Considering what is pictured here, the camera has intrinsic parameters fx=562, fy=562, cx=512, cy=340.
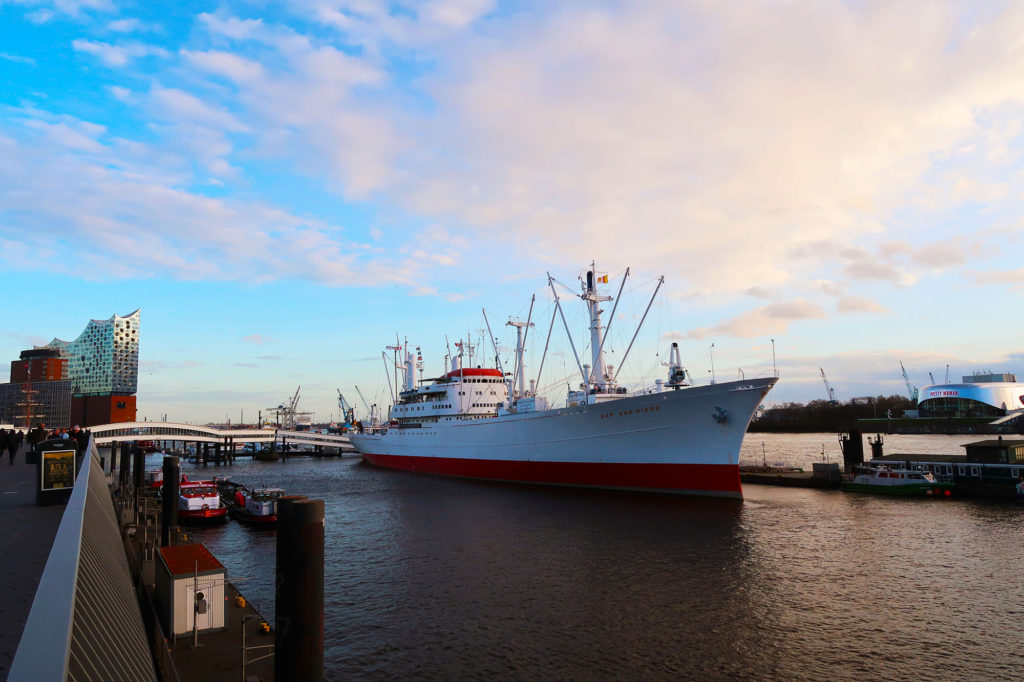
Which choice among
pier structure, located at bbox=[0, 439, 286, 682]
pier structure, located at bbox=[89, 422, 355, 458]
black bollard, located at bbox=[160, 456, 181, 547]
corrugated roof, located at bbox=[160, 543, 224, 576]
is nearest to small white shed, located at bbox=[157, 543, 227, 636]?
corrugated roof, located at bbox=[160, 543, 224, 576]

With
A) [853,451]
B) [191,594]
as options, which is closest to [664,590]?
[191,594]

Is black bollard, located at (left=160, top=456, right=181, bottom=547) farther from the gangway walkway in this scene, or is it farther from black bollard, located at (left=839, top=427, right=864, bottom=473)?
the gangway walkway

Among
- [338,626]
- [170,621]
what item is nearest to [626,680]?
[338,626]

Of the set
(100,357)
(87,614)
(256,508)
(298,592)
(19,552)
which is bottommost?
(256,508)

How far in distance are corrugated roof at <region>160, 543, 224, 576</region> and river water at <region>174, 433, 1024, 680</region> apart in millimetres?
871

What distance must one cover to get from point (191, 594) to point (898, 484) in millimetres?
44058

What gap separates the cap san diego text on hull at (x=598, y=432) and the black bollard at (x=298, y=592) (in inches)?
1134

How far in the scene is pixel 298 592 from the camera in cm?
638

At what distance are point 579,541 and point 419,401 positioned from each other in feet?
121

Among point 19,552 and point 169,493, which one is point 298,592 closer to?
point 19,552

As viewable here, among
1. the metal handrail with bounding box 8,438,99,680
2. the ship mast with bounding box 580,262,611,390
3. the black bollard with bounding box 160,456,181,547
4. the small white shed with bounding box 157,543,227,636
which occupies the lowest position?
the small white shed with bounding box 157,543,227,636

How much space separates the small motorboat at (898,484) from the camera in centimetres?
3766

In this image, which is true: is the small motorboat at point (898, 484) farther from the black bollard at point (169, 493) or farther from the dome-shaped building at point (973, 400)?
the dome-shaped building at point (973, 400)

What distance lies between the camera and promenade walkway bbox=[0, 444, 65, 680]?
6.40 m
